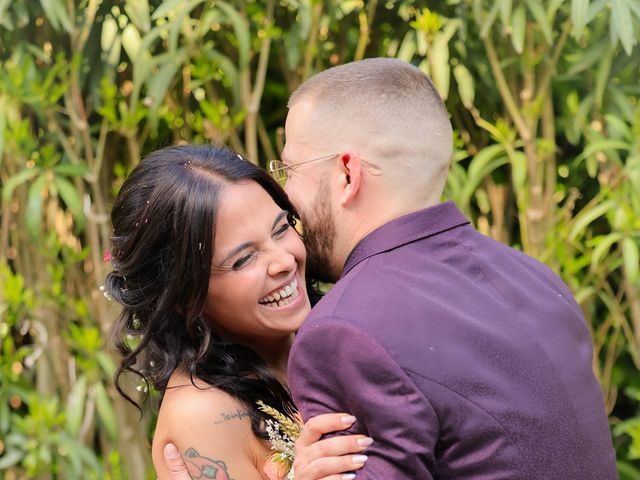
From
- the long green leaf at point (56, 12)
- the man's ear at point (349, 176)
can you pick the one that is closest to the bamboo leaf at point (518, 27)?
the man's ear at point (349, 176)

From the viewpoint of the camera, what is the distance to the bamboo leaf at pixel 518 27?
10.4 feet

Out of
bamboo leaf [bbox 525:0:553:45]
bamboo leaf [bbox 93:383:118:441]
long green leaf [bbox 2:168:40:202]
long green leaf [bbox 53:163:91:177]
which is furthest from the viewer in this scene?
bamboo leaf [bbox 93:383:118:441]

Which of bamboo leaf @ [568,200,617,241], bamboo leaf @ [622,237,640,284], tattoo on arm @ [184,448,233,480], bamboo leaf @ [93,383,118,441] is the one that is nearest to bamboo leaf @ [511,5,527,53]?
bamboo leaf @ [568,200,617,241]

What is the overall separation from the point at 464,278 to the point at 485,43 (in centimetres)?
173

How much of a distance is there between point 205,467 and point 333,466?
1.85 feet

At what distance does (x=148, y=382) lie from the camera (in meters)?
2.46

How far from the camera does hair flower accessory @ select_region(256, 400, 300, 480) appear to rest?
6.98ft

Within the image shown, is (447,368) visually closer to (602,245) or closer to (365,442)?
(365,442)

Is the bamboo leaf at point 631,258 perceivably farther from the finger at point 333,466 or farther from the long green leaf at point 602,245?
the finger at point 333,466

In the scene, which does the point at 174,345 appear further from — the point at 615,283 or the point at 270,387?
the point at 615,283

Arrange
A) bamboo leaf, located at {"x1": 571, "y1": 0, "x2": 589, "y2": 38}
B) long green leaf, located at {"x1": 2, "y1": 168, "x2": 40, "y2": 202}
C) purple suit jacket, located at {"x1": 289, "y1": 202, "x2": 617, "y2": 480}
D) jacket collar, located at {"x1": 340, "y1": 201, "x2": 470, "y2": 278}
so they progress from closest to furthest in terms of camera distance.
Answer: purple suit jacket, located at {"x1": 289, "y1": 202, "x2": 617, "y2": 480}, jacket collar, located at {"x1": 340, "y1": 201, "x2": 470, "y2": 278}, bamboo leaf, located at {"x1": 571, "y1": 0, "x2": 589, "y2": 38}, long green leaf, located at {"x1": 2, "y1": 168, "x2": 40, "y2": 202}

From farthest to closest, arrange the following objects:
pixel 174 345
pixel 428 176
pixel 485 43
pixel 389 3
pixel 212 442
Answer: pixel 389 3 → pixel 485 43 → pixel 174 345 → pixel 212 442 → pixel 428 176

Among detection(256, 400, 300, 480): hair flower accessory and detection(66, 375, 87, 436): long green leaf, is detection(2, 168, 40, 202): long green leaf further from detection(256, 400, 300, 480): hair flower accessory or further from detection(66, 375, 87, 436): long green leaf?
detection(256, 400, 300, 480): hair flower accessory

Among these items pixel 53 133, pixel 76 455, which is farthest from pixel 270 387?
pixel 53 133
